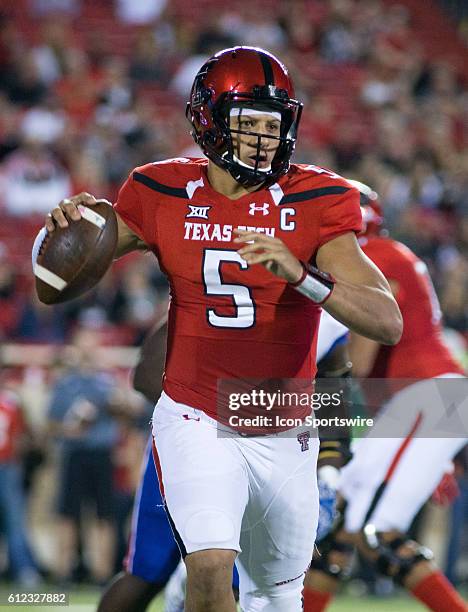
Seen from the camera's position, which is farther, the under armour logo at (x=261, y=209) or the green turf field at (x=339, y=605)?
the green turf field at (x=339, y=605)

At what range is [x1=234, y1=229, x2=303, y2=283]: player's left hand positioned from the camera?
3221 mm

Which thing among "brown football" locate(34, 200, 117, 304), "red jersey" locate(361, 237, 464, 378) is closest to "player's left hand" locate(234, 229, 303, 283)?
"brown football" locate(34, 200, 117, 304)

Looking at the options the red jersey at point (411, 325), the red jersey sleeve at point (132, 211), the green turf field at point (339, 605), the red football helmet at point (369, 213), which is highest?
the red jersey sleeve at point (132, 211)

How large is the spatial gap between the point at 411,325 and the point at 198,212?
183cm

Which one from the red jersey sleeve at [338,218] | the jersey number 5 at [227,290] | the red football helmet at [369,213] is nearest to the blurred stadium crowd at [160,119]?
the red football helmet at [369,213]

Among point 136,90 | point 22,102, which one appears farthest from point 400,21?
point 22,102

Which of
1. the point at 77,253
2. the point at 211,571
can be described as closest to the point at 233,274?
the point at 77,253

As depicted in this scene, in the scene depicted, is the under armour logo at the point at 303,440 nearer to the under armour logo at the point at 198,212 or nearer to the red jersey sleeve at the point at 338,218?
the red jersey sleeve at the point at 338,218

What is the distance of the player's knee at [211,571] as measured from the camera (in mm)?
3312

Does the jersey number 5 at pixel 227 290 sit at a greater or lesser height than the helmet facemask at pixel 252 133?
lesser

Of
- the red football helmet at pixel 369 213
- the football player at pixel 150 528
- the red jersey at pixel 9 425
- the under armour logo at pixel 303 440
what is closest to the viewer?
the under armour logo at pixel 303 440

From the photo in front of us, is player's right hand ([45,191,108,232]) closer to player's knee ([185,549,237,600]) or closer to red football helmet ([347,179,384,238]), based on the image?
player's knee ([185,549,237,600])

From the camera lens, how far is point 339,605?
274 inches

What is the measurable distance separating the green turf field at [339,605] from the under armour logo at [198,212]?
3290 mm
